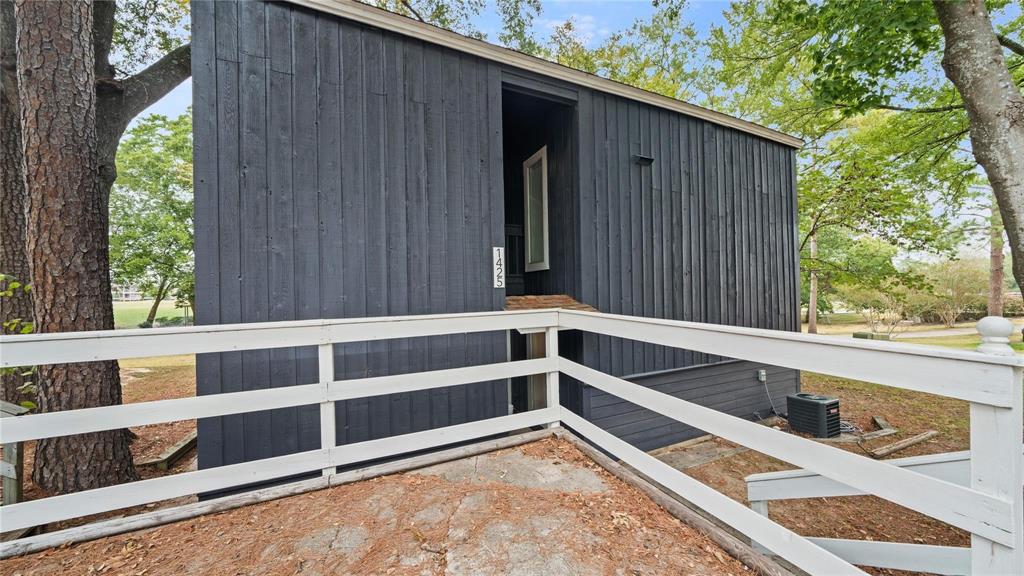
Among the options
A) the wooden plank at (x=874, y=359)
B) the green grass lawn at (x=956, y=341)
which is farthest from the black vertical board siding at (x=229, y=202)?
the green grass lawn at (x=956, y=341)

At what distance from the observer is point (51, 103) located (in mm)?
2555

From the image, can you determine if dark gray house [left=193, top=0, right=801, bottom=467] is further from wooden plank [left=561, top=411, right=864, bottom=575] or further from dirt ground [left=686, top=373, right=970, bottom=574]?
wooden plank [left=561, top=411, right=864, bottom=575]

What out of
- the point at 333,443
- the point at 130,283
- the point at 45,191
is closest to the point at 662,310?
the point at 333,443

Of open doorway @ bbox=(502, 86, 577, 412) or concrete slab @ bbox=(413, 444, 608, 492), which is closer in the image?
concrete slab @ bbox=(413, 444, 608, 492)

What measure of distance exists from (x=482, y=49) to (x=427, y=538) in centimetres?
374

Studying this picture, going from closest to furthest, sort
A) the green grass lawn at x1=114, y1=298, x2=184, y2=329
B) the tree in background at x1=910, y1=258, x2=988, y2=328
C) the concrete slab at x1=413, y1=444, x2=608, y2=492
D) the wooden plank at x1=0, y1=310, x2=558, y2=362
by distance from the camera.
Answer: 1. the wooden plank at x1=0, y1=310, x2=558, y2=362
2. the concrete slab at x1=413, y1=444, x2=608, y2=492
3. the green grass lawn at x1=114, y1=298, x2=184, y2=329
4. the tree in background at x1=910, y1=258, x2=988, y2=328

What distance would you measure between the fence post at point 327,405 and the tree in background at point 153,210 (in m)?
9.88

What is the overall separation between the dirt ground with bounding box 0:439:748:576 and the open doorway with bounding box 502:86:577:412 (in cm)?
205

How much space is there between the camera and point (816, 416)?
15.9 ft

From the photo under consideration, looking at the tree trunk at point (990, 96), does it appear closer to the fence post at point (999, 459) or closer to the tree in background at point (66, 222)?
the fence post at point (999, 459)

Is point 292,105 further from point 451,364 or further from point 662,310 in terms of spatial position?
point 662,310

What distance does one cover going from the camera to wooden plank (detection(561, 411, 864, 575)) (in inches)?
52.9

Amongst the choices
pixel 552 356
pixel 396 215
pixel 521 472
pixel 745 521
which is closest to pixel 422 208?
Result: pixel 396 215

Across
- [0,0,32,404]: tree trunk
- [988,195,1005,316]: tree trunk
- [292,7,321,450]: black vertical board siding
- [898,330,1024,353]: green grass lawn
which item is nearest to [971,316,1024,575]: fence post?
[292,7,321,450]: black vertical board siding
